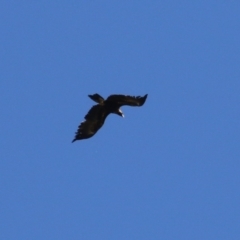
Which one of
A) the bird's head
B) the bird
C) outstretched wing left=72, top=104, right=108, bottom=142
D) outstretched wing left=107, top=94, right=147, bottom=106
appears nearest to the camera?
outstretched wing left=107, top=94, right=147, bottom=106

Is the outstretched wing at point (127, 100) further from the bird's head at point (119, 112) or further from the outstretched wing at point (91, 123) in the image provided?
the outstretched wing at point (91, 123)

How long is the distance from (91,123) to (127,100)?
1.71 m

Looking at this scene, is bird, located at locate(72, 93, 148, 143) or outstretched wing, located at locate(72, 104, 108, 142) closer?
bird, located at locate(72, 93, 148, 143)

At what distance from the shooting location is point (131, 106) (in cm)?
2834

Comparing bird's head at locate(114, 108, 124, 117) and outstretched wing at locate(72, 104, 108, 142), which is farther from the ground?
bird's head at locate(114, 108, 124, 117)

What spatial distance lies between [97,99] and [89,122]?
1.08 m

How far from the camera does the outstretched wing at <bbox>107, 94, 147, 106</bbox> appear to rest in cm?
2783

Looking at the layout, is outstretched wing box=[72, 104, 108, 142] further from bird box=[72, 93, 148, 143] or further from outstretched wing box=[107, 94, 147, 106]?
outstretched wing box=[107, 94, 147, 106]

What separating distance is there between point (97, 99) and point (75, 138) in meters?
1.67

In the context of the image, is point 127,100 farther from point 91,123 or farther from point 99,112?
point 91,123

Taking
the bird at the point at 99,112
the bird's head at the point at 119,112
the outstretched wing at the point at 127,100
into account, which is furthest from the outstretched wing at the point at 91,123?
the outstretched wing at the point at 127,100

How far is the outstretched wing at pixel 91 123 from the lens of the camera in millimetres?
29203

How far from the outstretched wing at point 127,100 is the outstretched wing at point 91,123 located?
2.51 ft

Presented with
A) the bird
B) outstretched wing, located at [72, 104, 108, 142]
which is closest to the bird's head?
the bird
